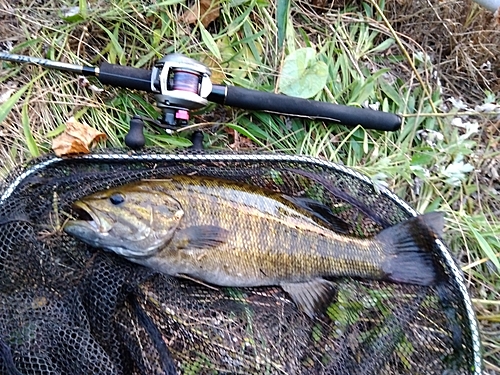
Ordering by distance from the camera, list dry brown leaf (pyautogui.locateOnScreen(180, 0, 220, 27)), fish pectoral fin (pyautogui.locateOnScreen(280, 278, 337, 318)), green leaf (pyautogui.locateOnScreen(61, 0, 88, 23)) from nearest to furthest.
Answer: fish pectoral fin (pyautogui.locateOnScreen(280, 278, 337, 318))
green leaf (pyautogui.locateOnScreen(61, 0, 88, 23))
dry brown leaf (pyautogui.locateOnScreen(180, 0, 220, 27))

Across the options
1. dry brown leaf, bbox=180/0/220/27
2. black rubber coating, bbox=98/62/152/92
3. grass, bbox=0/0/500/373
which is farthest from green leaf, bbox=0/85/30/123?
dry brown leaf, bbox=180/0/220/27

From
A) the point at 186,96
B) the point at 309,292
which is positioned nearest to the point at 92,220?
the point at 186,96

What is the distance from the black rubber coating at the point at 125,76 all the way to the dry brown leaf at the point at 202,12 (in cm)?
45

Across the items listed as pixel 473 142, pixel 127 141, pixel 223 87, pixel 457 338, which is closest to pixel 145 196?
pixel 127 141

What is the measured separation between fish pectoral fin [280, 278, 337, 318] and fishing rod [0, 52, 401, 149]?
843 mm

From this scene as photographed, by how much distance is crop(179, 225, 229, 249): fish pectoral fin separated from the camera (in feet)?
7.30

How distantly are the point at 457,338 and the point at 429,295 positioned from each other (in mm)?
227

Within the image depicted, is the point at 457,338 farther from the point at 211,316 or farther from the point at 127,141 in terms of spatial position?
the point at 127,141

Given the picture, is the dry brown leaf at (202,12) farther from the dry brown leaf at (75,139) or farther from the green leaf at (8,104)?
the green leaf at (8,104)

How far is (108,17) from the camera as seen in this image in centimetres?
271

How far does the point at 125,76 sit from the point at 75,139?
38 cm

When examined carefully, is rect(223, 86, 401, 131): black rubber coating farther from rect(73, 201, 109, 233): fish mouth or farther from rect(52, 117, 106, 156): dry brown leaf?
rect(73, 201, 109, 233): fish mouth

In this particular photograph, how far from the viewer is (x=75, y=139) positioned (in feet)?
8.02

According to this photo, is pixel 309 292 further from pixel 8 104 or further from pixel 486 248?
pixel 8 104
